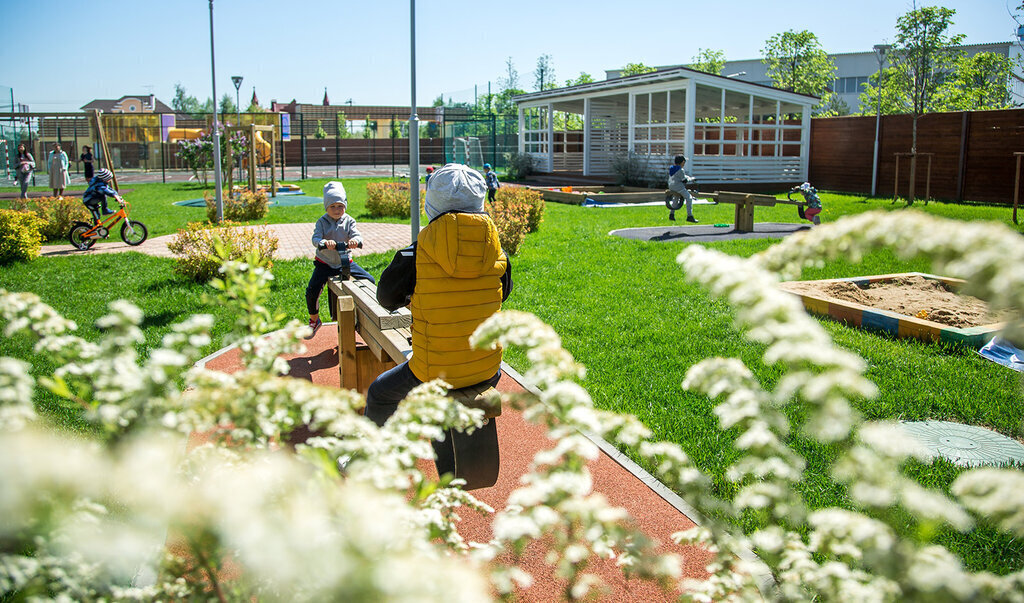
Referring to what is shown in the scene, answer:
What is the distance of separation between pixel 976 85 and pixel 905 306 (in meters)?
43.2

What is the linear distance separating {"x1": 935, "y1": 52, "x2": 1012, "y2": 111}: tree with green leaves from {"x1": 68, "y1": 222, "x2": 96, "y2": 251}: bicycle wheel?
103 ft

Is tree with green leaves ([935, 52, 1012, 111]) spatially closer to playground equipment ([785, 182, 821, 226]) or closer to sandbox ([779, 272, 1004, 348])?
playground equipment ([785, 182, 821, 226])

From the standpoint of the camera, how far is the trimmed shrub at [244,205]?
18156mm

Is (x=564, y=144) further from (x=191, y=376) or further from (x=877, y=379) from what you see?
(x=191, y=376)

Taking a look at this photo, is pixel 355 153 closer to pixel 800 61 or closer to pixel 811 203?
pixel 800 61

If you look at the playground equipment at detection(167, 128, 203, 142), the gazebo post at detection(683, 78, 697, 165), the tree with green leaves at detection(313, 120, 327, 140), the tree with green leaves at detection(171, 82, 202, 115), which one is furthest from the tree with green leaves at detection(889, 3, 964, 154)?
the tree with green leaves at detection(171, 82, 202, 115)

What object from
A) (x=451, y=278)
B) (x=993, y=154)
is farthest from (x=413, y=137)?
(x=993, y=154)

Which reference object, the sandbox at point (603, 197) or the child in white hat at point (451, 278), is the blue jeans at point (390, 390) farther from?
the sandbox at point (603, 197)

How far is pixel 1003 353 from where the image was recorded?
6207 mm

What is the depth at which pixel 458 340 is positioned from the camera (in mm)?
3697

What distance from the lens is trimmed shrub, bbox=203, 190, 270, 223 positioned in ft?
59.6

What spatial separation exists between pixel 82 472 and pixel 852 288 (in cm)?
861

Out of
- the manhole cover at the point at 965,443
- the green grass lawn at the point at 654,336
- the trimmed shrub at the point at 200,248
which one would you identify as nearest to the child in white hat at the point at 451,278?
the green grass lawn at the point at 654,336

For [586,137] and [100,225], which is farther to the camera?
[586,137]
